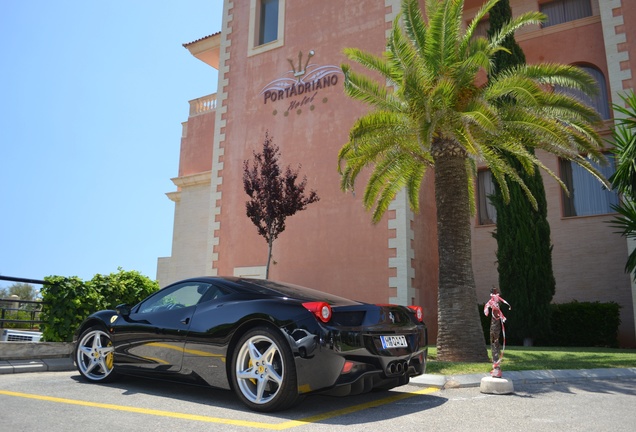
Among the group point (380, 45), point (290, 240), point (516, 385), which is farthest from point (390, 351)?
point (380, 45)

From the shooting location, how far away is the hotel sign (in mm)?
16016

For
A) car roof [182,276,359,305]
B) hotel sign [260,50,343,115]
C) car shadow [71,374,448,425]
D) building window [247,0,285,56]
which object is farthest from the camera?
building window [247,0,285,56]

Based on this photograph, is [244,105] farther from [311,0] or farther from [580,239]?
[580,239]

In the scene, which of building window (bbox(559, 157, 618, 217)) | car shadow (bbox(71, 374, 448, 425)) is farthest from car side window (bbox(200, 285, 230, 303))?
building window (bbox(559, 157, 618, 217))

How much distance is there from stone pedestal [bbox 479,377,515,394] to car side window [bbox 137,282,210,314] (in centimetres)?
311

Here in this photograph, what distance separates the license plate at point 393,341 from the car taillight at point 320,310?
23.6 inches

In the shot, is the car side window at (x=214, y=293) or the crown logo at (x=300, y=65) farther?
the crown logo at (x=300, y=65)

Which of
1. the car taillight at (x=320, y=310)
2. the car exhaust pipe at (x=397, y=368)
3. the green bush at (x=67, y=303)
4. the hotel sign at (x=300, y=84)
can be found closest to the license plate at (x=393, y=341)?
the car exhaust pipe at (x=397, y=368)

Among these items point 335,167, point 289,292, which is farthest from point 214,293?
point 335,167

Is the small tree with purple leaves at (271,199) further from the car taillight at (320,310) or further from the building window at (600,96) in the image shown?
the car taillight at (320,310)

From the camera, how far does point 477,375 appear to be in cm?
629

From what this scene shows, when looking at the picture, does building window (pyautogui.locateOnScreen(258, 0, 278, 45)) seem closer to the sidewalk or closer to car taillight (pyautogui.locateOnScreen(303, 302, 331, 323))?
the sidewalk

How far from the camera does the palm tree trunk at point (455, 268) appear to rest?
9.28 m

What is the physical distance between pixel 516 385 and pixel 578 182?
36.1ft
